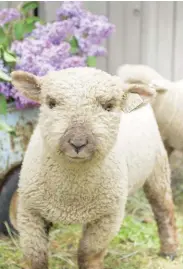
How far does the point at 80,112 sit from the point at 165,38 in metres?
2.32

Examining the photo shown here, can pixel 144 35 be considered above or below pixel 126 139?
above

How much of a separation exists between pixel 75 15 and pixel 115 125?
155 cm

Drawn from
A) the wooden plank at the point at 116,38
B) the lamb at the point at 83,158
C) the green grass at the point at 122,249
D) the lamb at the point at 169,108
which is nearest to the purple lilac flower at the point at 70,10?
the lamb at the point at 169,108

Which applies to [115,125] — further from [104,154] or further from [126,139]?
[126,139]

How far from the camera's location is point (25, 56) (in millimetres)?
3076

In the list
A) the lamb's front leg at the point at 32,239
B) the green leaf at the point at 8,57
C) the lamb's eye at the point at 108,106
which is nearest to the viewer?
the lamb's eye at the point at 108,106

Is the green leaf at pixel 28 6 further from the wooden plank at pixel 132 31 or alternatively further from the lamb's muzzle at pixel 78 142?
the lamb's muzzle at pixel 78 142

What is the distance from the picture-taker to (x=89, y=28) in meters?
3.40

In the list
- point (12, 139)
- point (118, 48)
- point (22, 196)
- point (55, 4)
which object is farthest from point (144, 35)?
point (22, 196)

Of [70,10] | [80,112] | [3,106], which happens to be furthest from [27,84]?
[70,10]

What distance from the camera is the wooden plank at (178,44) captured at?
4109 mm

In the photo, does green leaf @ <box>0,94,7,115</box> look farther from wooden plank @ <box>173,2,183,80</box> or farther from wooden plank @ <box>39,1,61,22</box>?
wooden plank @ <box>173,2,183,80</box>

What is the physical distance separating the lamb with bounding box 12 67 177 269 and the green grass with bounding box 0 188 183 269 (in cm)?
53

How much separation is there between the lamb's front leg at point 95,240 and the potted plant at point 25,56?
2.45ft
